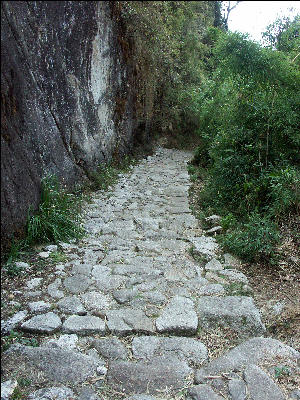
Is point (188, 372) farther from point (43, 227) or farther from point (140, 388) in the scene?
point (43, 227)

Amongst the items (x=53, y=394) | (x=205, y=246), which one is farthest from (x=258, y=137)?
(x=53, y=394)

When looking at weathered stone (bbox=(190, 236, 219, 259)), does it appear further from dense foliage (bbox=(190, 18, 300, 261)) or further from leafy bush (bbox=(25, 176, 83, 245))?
leafy bush (bbox=(25, 176, 83, 245))

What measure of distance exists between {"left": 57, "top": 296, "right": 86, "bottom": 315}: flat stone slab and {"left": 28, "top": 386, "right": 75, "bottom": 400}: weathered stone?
2.52ft

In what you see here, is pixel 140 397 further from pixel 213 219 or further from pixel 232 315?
pixel 213 219

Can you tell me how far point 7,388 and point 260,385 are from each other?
1459 millimetres

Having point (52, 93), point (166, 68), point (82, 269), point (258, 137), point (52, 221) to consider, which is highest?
point (166, 68)

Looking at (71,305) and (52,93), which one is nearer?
(71,305)

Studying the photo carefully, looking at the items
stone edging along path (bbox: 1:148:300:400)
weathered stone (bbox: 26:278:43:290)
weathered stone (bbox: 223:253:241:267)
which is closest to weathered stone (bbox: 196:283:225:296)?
stone edging along path (bbox: 1:148:300:400)

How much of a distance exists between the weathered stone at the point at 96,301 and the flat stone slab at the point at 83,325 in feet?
0.54

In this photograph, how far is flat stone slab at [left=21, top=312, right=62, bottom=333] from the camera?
2547mm

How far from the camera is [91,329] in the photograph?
266 centimetres

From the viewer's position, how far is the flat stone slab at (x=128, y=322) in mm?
2703

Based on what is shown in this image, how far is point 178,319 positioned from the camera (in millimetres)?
2844

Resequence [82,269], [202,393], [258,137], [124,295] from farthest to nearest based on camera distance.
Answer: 1. [258,137]
2. [82,269]
3. [124,295]
4. [202,393]
